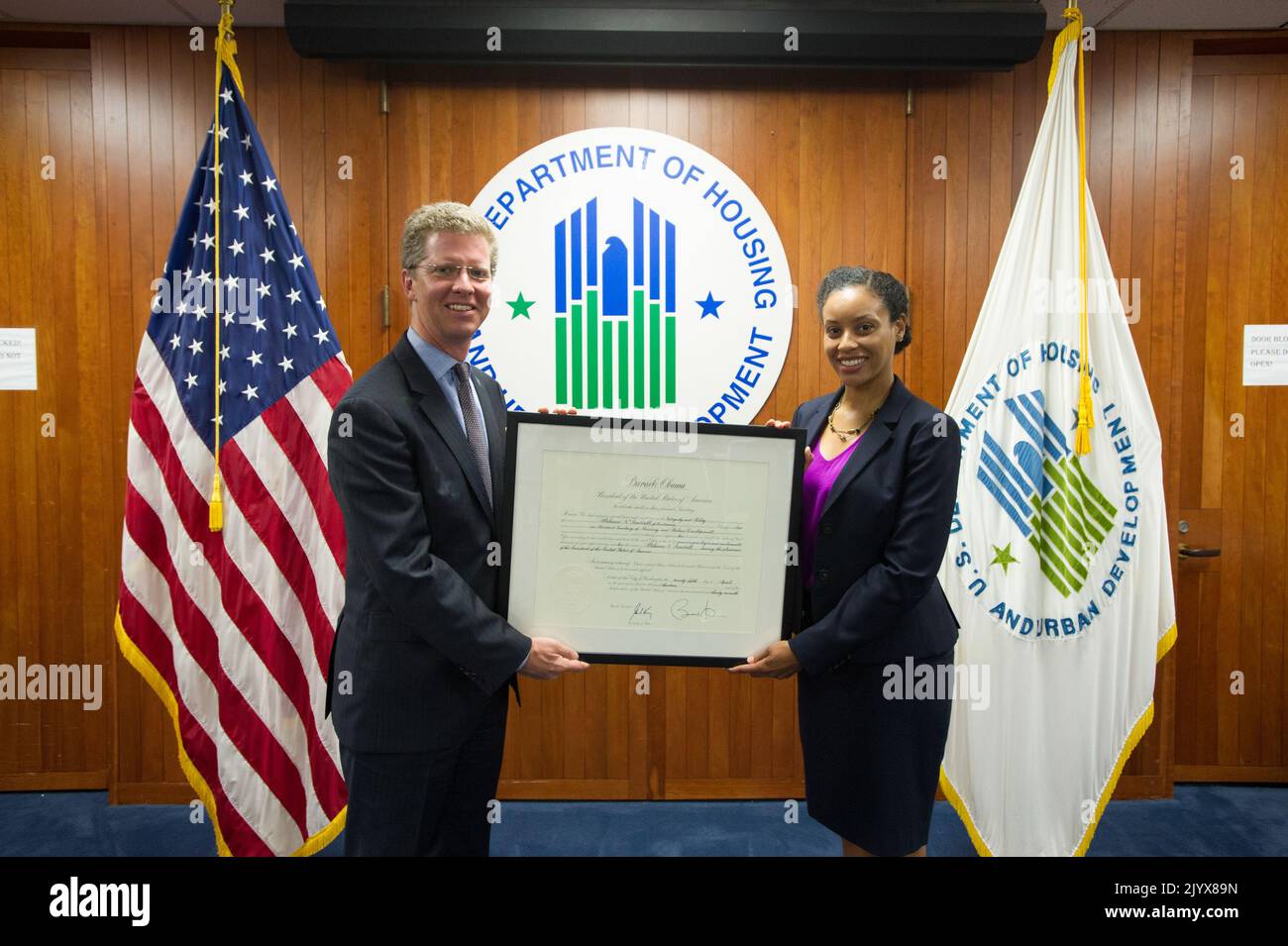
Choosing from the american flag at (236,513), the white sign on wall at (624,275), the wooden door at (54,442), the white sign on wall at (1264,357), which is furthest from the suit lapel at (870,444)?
the wooden door at (54,442)

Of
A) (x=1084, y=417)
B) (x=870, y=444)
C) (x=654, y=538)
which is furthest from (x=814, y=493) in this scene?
(x=1084, y=417)

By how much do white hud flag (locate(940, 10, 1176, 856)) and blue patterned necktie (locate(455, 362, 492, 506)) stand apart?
1.59m

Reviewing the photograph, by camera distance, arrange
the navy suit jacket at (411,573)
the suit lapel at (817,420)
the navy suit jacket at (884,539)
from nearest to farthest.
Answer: the navy suit jacket at (411,573) → the navy suit jacket at (884,539) → the suit lapel at (817,420)

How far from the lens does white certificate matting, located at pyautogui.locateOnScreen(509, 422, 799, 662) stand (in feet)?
5.38

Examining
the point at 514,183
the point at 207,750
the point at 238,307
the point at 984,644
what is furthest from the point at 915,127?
the point at 207,750

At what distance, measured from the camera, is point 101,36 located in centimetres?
277

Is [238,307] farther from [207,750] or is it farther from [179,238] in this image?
[207,750]

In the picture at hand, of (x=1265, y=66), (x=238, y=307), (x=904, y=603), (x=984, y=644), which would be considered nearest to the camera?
(x=904, y=603)

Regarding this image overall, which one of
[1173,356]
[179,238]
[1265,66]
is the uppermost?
[1265,66]

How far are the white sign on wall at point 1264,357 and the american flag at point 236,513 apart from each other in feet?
11.3

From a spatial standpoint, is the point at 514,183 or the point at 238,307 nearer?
the point at 238,307

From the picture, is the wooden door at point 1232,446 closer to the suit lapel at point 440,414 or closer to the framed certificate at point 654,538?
the framed certificate at point 654,538

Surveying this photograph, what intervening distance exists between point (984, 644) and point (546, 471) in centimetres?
168

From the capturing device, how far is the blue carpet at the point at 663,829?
262 cm
